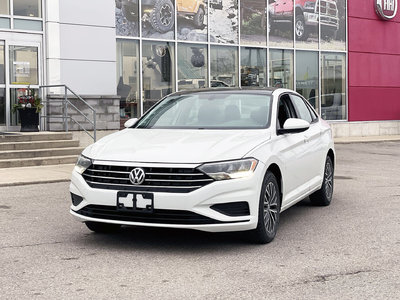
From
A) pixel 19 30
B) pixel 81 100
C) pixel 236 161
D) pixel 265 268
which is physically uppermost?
pixel 19 30

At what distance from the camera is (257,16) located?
2242 cm

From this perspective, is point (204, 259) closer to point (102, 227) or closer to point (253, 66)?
point (102, 227)

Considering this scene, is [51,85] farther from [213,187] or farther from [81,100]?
[213,187]

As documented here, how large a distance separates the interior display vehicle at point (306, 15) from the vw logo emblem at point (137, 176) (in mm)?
18392

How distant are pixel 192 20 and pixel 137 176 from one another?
1574 cm

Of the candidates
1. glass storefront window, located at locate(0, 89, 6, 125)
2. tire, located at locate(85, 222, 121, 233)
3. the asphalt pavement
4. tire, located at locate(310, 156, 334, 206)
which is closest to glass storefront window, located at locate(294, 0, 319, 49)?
glass storefront window, located at locate(0, 89, 6, 125)

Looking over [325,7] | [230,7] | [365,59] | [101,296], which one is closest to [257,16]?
[230,7]

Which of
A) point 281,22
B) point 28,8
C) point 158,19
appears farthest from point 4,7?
point 281,22

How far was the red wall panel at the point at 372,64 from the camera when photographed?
26031mm

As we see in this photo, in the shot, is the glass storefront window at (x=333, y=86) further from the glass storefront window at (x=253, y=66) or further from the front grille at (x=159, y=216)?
the front grille at (x=159, y=216)

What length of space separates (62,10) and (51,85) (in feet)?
7.21

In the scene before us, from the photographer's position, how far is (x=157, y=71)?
19.7m

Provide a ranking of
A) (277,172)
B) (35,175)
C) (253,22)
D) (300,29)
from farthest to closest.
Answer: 1. (300,29)
2. (253,22)
3. (35,175)
4. (277,172)

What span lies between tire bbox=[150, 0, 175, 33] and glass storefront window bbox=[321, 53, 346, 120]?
26.3 ft
